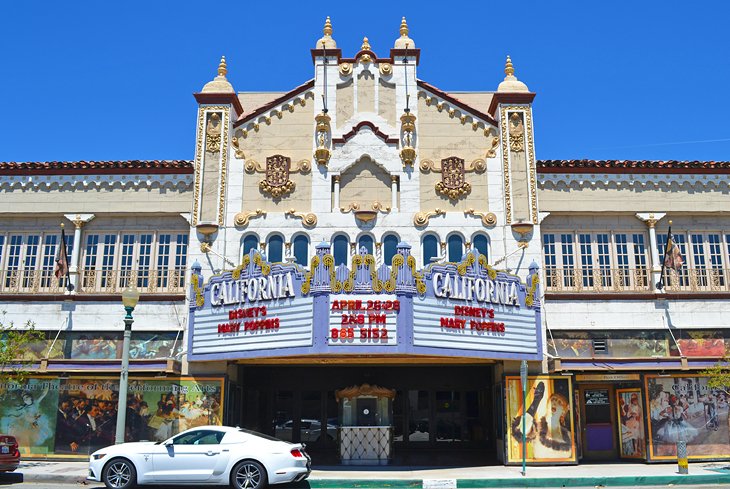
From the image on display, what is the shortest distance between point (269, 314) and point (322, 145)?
6.82m

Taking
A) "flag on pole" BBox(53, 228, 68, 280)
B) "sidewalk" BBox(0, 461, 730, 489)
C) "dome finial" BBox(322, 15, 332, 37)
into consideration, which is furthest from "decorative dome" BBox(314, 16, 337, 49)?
"sidewalk" BBox(0, 461, 730, 489)

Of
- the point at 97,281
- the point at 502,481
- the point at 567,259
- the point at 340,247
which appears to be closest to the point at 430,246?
the point at 340,247

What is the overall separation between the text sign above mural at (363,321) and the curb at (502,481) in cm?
379

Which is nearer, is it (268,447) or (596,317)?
(268,447)

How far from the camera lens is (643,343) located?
78.9 feet

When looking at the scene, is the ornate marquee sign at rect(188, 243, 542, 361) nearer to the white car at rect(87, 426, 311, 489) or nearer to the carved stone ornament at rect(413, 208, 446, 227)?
the carved stone ornament at rect(413, 208, 446, 227)

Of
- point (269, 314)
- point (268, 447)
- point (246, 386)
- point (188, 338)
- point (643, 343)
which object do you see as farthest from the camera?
point (246, 386)

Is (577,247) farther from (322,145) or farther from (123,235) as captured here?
(123,235)

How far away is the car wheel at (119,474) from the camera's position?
52.3ft

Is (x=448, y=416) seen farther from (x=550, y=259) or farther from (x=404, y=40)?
(x=404, y=40)

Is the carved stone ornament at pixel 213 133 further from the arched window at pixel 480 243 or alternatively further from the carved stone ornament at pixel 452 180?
the arched window at pixel 480 243

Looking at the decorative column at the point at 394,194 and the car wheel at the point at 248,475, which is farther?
the decorative column at the point at 394,194

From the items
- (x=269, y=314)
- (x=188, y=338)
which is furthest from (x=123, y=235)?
(x=269, y=314)

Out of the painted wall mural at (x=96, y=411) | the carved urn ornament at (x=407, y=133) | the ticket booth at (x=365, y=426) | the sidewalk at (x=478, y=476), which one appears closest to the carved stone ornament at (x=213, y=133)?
the carved urn ornament at (x=407, y=133)
